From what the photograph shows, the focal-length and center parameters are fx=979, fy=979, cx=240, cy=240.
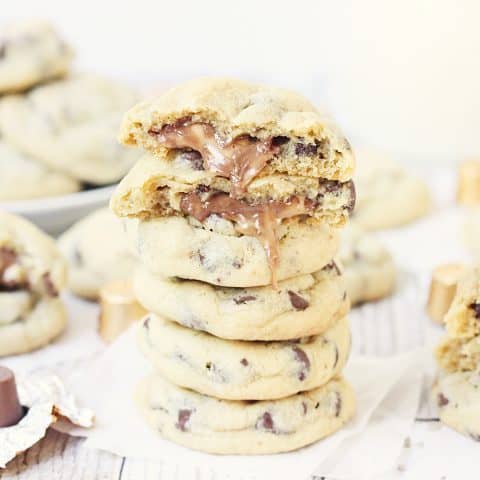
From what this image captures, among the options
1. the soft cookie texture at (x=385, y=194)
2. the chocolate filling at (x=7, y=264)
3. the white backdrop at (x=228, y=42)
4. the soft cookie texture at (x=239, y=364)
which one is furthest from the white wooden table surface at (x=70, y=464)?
the white backdrop at (x=228, y=42)

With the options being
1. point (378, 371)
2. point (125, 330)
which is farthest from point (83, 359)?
point (378, 371)

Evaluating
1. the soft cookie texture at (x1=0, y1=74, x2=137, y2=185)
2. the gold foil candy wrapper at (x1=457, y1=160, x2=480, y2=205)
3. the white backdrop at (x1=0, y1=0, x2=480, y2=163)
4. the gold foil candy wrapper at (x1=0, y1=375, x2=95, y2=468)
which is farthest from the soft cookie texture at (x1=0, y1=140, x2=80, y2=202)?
the white backdrop at (x1=0, y1=0, x2=480, y2=163)

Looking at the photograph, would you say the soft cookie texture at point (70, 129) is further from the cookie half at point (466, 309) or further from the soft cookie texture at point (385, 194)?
the cookie half at point (466, 309)

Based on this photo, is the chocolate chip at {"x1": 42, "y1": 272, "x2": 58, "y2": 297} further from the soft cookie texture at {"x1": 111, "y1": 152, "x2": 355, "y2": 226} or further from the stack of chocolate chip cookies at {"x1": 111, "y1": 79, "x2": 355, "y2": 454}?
the soft cookie texture at {"x1": 111, "y1": 152, "x2": 355, "y2": 226}

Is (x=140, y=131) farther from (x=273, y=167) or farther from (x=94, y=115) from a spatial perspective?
(x=94, y=115)

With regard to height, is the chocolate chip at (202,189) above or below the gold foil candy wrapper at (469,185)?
above

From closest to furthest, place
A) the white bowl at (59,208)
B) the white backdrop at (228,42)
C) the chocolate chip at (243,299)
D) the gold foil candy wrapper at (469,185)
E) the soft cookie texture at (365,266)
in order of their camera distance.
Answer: the chocolate chip at (243,299), the soft cookie texture at (365,266), the white bowl at (59,208), the gold foil candy wrapper at (469,185), the white backdrop at (228,42)

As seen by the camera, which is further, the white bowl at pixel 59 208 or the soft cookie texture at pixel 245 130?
the white bowl at pixel 59 208
